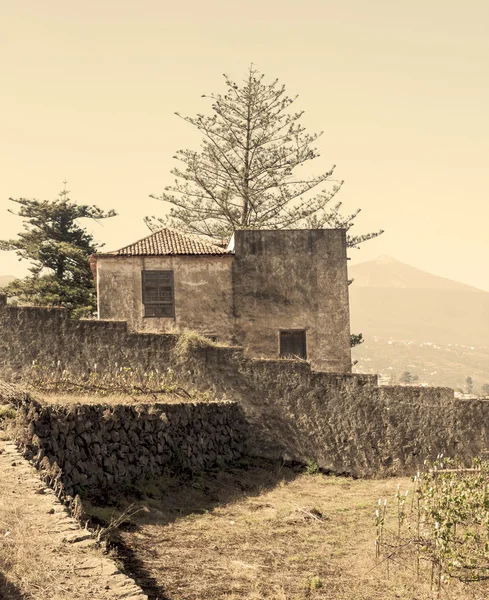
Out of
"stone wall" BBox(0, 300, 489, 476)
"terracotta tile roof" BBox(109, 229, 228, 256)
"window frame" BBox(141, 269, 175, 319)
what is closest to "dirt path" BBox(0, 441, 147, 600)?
"stone wall" BBox(0, 300, 489, 476)

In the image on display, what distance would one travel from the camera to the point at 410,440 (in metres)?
21.3

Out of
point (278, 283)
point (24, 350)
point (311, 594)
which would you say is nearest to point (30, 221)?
point (278, 283)

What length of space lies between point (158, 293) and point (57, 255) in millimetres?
17553

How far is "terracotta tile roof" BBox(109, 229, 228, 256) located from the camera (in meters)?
27.6

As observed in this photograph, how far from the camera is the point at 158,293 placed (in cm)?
2753

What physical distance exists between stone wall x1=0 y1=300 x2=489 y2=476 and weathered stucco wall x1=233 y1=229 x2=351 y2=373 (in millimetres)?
6006

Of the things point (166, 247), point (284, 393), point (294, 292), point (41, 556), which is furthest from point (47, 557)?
point (294, 292)

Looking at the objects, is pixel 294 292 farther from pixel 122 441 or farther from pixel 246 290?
pixel 122 441

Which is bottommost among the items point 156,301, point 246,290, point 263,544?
point 263,544

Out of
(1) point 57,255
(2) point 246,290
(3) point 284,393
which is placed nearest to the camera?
(3) point 284,393

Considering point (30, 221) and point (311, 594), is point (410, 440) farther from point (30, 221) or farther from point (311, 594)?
point (30, 221)

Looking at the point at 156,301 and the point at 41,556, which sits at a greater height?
the point at 156,301

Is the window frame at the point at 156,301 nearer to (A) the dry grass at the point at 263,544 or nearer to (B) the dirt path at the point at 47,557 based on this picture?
(A) the dry grass at the point at 263,544

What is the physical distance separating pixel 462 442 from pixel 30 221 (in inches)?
1264
